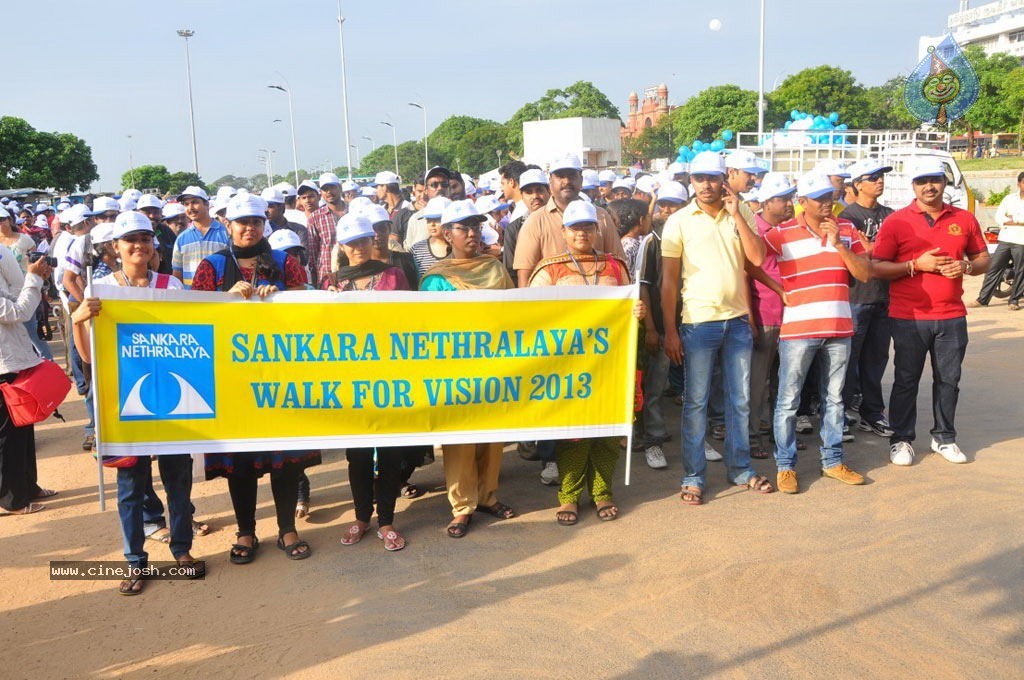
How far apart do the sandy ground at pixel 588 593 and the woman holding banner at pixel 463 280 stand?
0.18m

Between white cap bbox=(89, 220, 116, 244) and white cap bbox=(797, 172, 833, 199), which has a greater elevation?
white cap bbox=(797, 172, 833, 199)

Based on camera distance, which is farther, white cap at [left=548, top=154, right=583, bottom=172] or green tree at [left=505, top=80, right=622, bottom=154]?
green tree at [left=505, top=80, right=622, bottom=154]

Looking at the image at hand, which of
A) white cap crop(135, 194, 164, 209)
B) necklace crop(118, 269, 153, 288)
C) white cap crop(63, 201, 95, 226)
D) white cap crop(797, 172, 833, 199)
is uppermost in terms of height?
white cap crop(135, 194, 164, 209)

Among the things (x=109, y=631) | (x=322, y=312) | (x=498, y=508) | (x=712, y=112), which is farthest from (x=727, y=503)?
(x=712, y=112)

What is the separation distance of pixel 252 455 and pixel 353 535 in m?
0.77

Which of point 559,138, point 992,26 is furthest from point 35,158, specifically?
point 992,26

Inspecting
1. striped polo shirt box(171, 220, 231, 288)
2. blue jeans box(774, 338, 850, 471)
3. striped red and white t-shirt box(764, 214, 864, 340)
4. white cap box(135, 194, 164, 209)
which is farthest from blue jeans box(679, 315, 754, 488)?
white cap box(135, 194, 164, 209)

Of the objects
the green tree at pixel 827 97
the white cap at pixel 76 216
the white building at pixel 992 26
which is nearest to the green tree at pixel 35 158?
the white cap at pixel 76 216

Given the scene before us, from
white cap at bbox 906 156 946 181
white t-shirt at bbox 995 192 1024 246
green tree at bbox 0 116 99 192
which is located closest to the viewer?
white cap at bbox 906 156 946 181

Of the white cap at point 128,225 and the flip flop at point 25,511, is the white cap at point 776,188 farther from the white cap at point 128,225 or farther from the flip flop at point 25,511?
the flip flop at point 25,511

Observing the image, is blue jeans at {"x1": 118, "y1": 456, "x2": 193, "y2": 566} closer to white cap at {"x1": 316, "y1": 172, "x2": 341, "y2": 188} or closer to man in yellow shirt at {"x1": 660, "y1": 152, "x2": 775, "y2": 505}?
man in yellow shirt at {"x1": 660, "y1": 152, "x2": 775, "y2": 505}

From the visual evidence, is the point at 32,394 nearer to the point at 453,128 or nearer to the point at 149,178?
the point at 149,178

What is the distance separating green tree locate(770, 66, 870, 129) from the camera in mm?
68500

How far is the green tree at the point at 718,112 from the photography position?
6750cm
